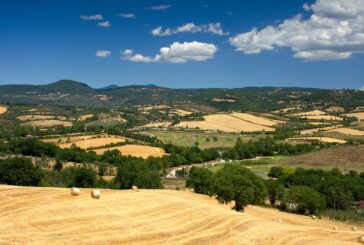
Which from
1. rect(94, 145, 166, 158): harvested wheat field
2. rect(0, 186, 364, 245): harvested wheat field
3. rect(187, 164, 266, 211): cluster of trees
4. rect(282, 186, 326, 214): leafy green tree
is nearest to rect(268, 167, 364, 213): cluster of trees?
rect(282, 186, 326, 214): leafy green tree

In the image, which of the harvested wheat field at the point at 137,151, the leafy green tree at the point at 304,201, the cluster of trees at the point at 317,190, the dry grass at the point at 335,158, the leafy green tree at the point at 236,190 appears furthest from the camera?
the harvested wheat field at the point at 137,151

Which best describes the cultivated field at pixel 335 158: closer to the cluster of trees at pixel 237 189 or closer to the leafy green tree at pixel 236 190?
the cluster of trees at pixel 237 189

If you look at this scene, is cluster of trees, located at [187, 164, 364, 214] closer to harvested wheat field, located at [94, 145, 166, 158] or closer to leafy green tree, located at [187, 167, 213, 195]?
leafy green tree, located at [187, 167, 213, 195]

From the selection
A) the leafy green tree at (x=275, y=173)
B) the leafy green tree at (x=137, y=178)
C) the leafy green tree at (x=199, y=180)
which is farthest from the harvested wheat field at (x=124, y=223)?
the leafy green tree at (x=275, y=173)

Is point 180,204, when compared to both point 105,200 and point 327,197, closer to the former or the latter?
point 105,200

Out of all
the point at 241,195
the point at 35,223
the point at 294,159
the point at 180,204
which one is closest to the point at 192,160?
the point at 294,159

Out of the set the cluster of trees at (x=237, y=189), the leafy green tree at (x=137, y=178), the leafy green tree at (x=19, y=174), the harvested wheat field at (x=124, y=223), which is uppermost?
the harvested wheat field at (x=124, y=223)

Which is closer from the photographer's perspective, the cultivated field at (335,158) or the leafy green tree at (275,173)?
the leafy green tree at (275,173)

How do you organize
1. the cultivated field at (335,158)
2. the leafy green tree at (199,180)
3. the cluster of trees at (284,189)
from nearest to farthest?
the cluster of trees at (284,189) < the leafy green tree at (199,180) < the cultivated field at (335,158)
